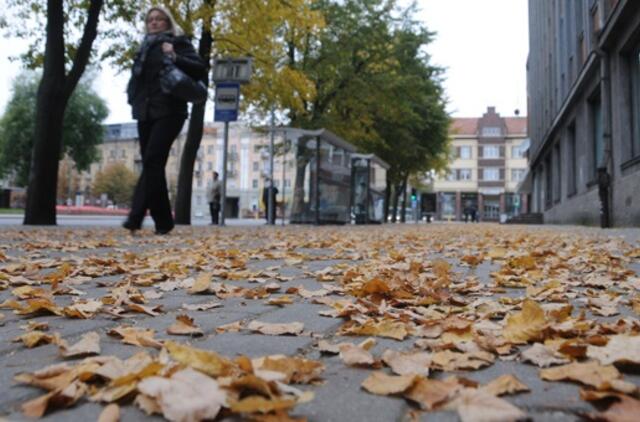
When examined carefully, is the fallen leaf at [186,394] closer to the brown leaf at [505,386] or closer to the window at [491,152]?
the brown leaf at [505,386]

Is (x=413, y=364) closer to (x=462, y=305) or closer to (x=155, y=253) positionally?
(x=462, y=305)

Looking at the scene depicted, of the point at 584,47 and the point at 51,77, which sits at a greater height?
the point at 584,47

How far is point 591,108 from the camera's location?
58.5 ft

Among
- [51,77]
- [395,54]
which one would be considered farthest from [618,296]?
[395,54]

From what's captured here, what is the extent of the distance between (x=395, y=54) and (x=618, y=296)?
2174 centimetres

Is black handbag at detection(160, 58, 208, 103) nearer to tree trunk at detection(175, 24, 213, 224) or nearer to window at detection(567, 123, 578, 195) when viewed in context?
tree trunk at detection(175, 24, 213, 224)

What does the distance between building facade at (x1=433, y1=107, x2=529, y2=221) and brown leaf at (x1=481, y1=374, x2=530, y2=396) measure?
82881mm

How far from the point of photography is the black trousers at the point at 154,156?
23.1 feet

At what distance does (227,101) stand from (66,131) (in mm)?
38323

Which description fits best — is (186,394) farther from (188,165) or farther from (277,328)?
(188,165)

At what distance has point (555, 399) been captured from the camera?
1.43 m

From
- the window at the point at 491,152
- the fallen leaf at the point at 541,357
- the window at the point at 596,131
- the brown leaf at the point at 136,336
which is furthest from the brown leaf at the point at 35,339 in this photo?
the window at the point at 491,152

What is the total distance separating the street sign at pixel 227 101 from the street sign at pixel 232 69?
0.13 m

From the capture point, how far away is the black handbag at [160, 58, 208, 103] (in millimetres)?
6848
